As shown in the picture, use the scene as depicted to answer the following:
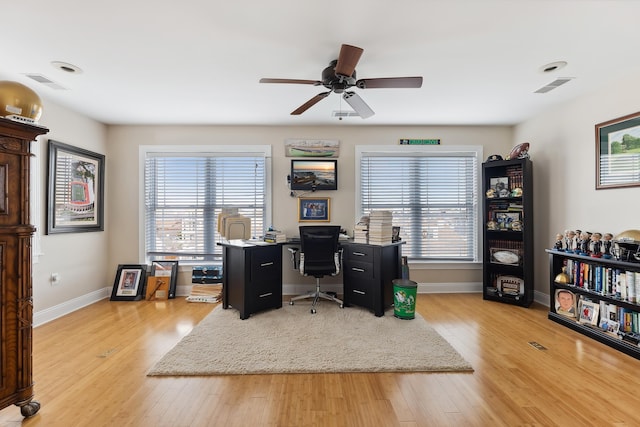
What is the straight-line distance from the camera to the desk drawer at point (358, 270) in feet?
11.6

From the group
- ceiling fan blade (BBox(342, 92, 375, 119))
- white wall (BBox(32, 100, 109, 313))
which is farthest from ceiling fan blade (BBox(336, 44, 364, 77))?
white wall (BBox(32, 100, 109, 313))

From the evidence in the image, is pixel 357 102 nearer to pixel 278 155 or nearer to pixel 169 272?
pixel 278 155

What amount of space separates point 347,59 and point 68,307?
4.30m

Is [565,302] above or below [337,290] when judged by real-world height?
above

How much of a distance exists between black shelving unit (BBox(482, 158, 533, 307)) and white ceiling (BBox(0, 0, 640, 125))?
36.7 inches

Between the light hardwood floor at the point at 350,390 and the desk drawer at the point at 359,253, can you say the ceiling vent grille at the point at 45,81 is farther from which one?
the desk drawer at the point at 359,253

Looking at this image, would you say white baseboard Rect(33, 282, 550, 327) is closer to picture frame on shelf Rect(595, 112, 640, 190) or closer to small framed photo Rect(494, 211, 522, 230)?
small framed photo Rect(494, 211, 522, 230)

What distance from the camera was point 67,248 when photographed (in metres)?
3.68

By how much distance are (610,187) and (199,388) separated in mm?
4207

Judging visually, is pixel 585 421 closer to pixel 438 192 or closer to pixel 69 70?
pixel 438 192

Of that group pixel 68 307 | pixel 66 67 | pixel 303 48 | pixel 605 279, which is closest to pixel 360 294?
pixel 605 279

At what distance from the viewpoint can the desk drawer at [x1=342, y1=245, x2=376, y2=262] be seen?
11.6 feet

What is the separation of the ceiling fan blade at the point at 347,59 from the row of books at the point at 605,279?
3009mm

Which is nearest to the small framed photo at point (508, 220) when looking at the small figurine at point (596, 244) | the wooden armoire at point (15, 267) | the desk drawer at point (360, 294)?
the small figurine at point (596, 244)
